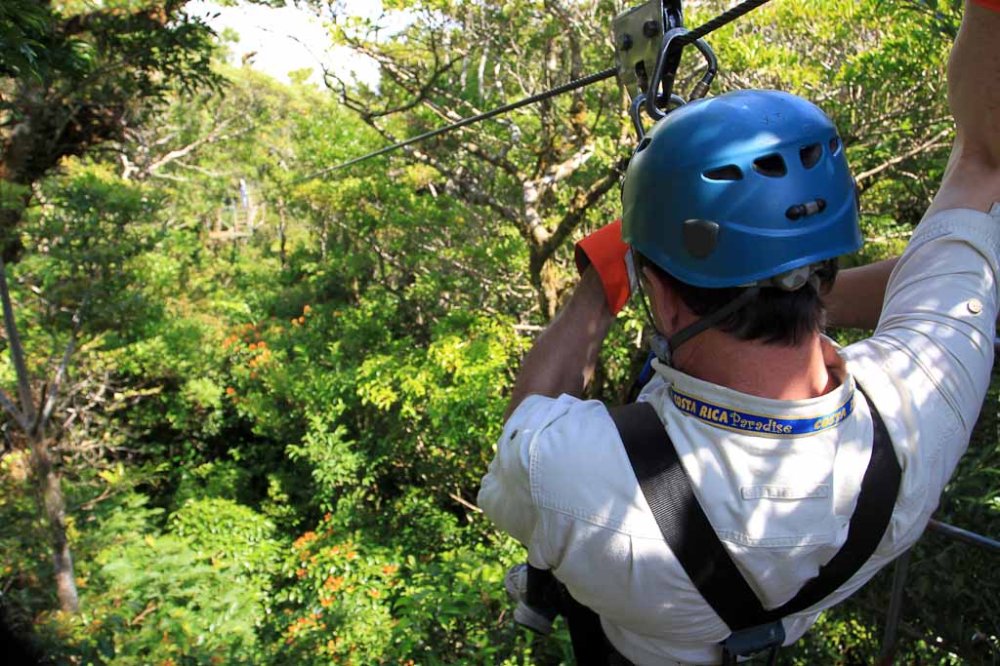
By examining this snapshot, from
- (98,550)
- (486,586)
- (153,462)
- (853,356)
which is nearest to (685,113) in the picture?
(853,356)

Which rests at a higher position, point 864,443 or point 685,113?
point 685,113

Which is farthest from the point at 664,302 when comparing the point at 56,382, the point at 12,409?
the point at 56,382

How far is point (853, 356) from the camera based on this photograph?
1122mm

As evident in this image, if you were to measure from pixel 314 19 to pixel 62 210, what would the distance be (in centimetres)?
352

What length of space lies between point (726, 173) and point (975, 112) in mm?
442

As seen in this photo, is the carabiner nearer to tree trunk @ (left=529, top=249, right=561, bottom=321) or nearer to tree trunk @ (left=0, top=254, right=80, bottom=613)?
tree trunk @ (left=529, top=249, right=561, bottom=321)

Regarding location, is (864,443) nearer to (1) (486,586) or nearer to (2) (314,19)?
(1) (486,586)

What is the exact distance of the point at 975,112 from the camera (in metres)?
1.13

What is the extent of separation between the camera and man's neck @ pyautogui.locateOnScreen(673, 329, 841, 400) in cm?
100

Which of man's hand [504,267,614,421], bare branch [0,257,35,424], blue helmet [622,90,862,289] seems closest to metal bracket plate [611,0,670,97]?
blue helmet [622,90,862,289]

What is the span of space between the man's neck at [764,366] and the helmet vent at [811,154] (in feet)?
0.82

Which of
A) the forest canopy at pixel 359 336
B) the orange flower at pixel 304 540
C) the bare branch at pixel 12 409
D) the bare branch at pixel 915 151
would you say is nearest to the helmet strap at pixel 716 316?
the forest canopy at pixel 359 336

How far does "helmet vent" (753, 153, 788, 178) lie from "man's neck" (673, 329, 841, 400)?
23 centimetres

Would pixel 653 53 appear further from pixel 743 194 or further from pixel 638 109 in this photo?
pixel 743 194
